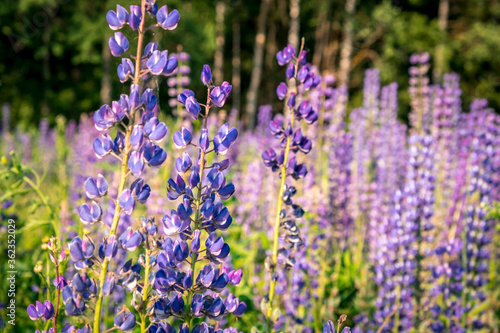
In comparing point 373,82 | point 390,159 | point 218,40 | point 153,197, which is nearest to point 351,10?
point 218,40

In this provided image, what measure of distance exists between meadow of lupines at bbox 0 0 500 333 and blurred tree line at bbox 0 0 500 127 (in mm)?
8897

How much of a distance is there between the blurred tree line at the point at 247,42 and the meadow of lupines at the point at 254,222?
8897mm

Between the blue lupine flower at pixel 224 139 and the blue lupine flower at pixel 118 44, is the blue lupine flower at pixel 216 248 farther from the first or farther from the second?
the blue lupine flower at pixel 118 44

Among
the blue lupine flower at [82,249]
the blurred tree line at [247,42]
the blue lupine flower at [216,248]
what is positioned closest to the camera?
the blue lupine flower at [82,249]

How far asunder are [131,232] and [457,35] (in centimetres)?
2479

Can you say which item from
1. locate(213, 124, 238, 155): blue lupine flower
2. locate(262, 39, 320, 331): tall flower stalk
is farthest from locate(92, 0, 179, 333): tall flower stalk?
locate(262, 39, 320, 331): tall flower stalk

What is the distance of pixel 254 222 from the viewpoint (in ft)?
11.3

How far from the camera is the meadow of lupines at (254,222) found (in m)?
0.88

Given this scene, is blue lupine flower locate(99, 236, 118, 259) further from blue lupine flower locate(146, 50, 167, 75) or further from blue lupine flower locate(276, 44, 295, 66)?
blue lupine flower locate(276, 44, 295, 66)

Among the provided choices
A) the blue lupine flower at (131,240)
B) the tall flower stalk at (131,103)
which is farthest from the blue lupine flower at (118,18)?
the blue lupine flower at (131,240)

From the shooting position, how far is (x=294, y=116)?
1.34m

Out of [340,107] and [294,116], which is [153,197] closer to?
[340,107]

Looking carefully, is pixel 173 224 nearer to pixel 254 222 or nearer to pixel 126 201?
pixel 126 201

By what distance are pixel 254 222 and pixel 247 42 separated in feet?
66.5
